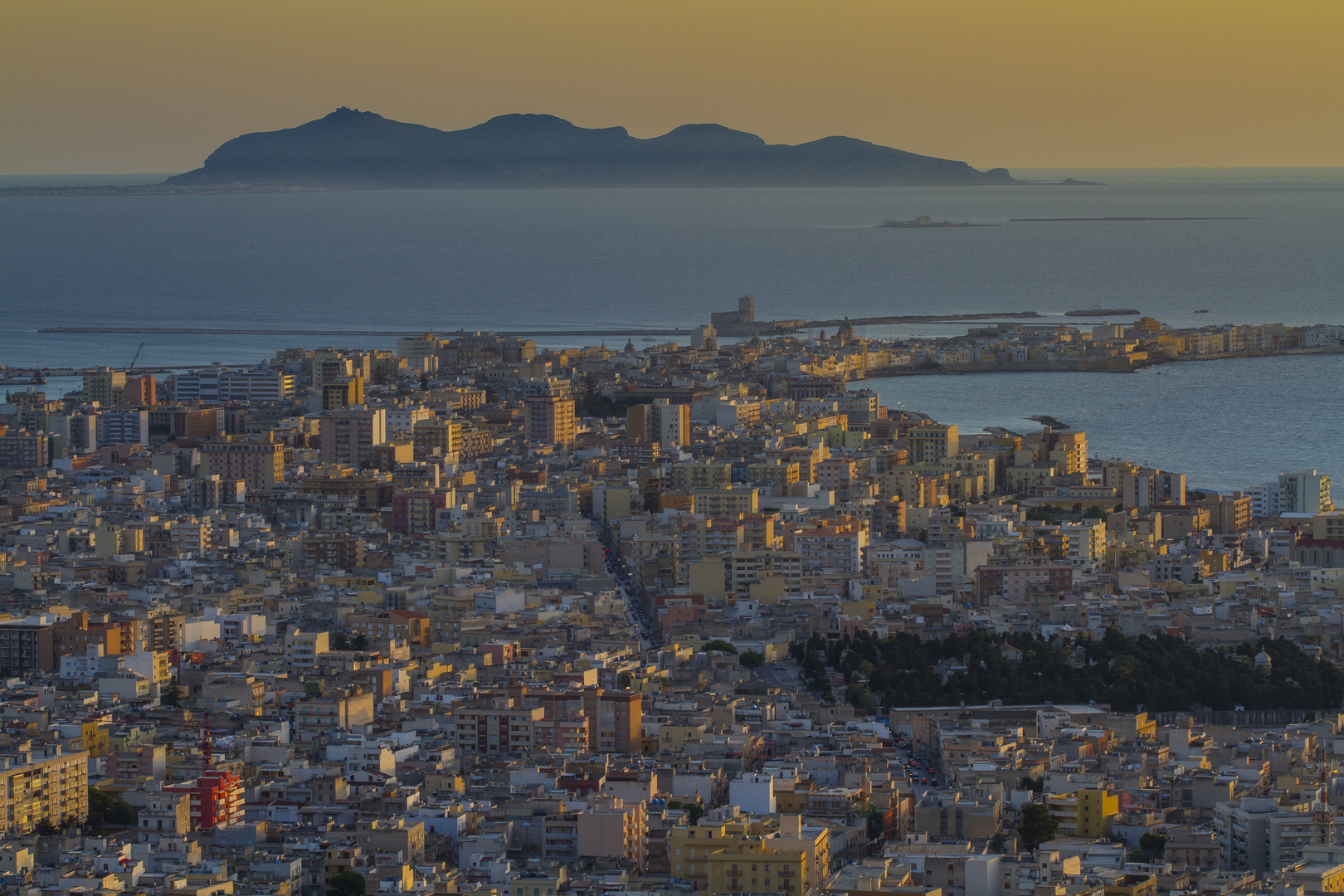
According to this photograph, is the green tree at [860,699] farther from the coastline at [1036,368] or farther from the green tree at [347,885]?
the coastline at [1036,368]

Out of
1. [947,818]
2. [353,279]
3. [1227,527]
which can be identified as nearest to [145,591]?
[947,818]

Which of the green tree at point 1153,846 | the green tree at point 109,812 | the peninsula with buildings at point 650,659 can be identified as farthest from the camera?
the green tree at point 109,812

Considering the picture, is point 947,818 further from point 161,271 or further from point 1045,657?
point 161,271

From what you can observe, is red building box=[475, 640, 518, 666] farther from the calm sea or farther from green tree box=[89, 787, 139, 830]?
the calm sea

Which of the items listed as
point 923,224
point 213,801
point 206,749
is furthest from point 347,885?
point 923,224

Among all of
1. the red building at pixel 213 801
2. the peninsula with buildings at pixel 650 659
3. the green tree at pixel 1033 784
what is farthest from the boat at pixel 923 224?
the red building at pixel 213 801
